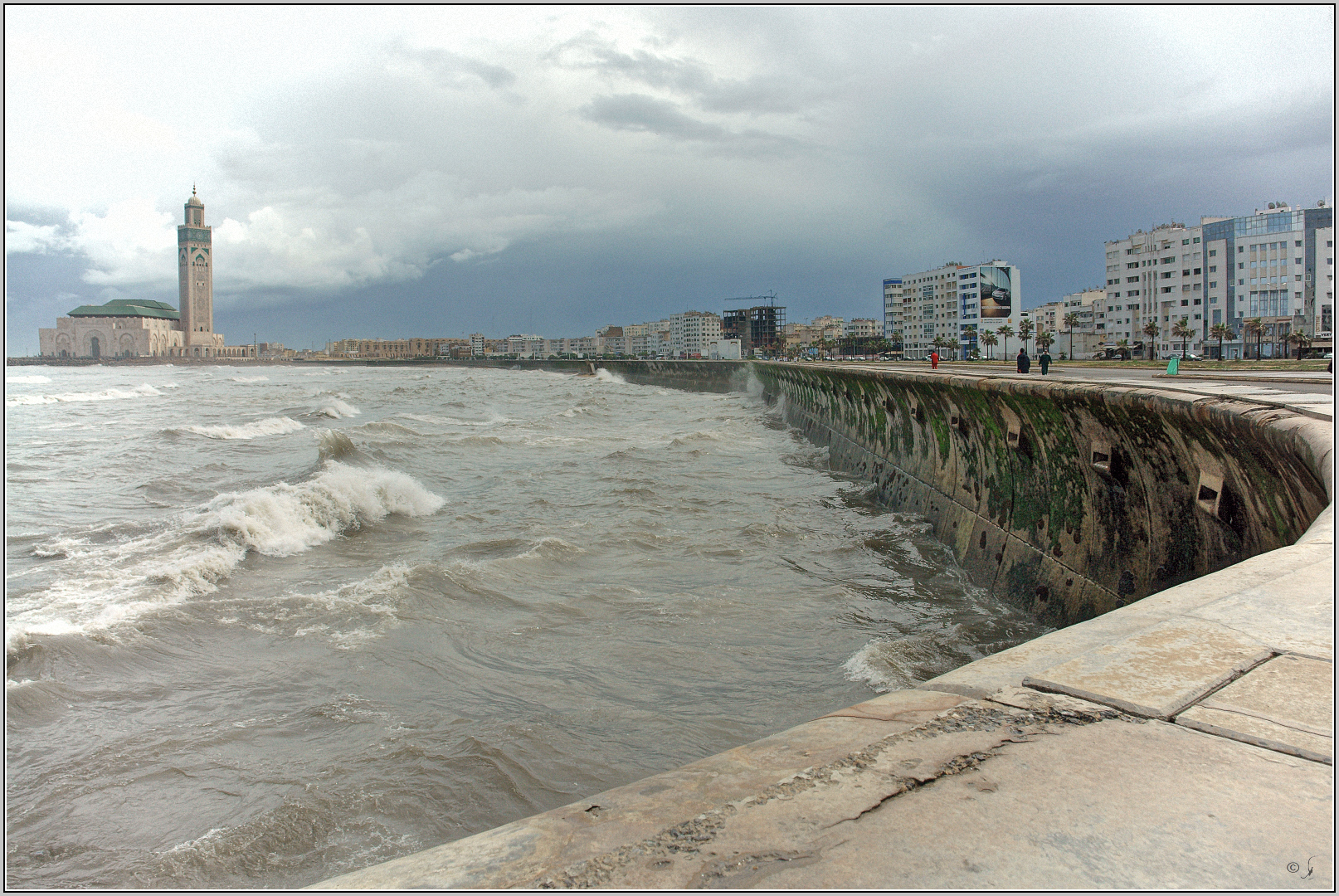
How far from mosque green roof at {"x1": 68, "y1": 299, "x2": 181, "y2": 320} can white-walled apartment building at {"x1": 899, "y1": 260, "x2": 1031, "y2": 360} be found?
150 m

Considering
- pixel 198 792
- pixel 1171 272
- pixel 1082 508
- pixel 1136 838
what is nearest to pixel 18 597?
pixel 198 792

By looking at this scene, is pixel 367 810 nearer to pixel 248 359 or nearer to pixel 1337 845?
pixel 1337 845

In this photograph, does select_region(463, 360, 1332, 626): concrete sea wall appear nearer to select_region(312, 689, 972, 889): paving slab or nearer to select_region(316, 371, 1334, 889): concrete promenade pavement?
select_region(316, 371, 1334, 889): concrete promenade pavement

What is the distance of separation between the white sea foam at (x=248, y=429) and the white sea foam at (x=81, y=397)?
2101 cm

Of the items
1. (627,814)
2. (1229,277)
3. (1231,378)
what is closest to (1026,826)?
(627,814)

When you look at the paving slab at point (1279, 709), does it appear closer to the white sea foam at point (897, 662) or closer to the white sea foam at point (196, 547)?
the white sea foam at point (897, 662)

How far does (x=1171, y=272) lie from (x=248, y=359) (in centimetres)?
17603

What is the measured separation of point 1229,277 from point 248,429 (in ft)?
313

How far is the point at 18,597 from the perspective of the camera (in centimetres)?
693

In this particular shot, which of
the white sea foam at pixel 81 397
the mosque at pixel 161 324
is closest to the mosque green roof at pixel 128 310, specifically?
the mosque at pixel 161 324

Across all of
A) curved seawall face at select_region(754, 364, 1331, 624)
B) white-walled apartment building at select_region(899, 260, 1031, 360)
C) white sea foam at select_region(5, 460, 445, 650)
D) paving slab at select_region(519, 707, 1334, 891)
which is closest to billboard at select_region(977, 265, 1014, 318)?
white-walled apartment building at select_region(899, 260, 1031, 360)

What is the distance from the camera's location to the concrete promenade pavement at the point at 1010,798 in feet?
5.18

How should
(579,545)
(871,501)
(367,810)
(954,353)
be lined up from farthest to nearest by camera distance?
(954,353)
(871,501)
(579,545)
(367,810)

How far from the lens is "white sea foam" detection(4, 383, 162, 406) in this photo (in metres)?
39.1
